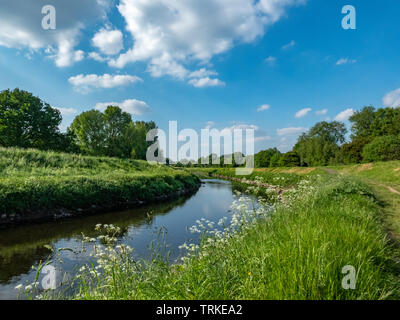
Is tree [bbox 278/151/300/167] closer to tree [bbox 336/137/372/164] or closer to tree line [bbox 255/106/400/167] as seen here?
tree line [bbox 255/106/400/167]

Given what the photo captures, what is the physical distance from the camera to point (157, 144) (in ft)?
207

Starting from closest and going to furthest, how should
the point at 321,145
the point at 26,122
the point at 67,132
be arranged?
the point at 26,122 → the point at 67,132 → the point at 321,145

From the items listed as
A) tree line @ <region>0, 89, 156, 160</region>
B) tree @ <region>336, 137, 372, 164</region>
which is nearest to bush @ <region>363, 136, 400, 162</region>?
tree @ <region>336, 137, 372, 164</region>

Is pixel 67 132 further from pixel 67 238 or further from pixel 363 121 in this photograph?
pixel 363 121

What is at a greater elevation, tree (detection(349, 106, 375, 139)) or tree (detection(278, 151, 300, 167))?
tree (detection(349, 106, 375, 139))

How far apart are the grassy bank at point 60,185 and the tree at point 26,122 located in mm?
15581

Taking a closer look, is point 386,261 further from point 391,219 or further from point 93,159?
point 93,159

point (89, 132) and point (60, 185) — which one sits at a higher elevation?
point (89, 132)

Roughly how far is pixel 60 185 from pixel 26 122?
86.1ft

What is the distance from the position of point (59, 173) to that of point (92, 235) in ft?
31.3

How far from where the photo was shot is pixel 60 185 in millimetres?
11539

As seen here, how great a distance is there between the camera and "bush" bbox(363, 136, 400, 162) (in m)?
32.6

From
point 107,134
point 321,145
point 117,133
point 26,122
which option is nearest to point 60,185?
point 26,122
